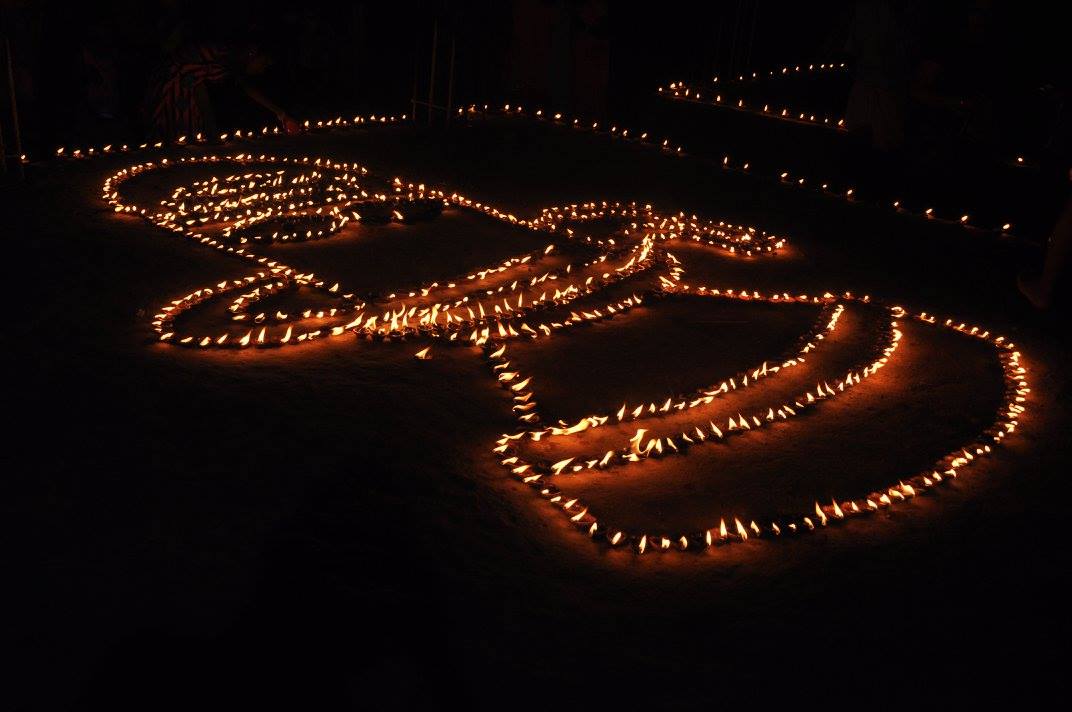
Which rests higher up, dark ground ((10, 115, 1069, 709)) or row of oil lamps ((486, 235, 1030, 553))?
row of oil lamps ((486, 235, 1030, 553))

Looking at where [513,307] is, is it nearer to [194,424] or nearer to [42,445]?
[194,424]

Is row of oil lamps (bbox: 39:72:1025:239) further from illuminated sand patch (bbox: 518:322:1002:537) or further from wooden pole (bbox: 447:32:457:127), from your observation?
illuminated sand patch (bbox: 518:322:1002:537)

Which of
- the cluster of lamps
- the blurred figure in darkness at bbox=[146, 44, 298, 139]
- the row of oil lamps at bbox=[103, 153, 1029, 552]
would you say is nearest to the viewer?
the row of oil lamps at bbox=[103, 153, 1029, 552]

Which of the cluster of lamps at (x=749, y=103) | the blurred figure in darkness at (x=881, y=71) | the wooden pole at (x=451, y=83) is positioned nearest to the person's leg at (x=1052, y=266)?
the blurred figure in darkness at (x=881, y=71)

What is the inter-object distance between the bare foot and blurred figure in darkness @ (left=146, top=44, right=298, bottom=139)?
689 cm

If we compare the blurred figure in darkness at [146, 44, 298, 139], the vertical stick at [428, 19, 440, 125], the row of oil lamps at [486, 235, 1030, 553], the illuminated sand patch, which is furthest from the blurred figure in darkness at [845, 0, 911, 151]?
the blurred figure in darkness at [146, 44, 298, 139]

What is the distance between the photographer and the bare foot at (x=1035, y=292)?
246 inches

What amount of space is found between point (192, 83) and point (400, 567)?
7173mm

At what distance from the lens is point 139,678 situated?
276 cm

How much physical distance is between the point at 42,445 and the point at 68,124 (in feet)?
19.6

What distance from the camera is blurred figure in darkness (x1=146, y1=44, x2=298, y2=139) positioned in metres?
8.98

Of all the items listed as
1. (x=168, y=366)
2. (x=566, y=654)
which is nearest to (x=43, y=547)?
(x=168, y=366)

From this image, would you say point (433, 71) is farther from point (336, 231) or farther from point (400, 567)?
point (400, 567)

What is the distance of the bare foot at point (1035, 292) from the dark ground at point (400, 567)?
1.20 meters
